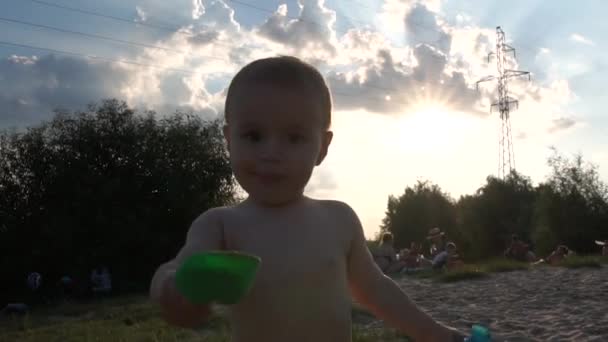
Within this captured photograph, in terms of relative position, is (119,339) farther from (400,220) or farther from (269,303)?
(400,220)

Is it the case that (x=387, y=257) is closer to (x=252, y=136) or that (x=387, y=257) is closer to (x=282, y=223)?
(x=282, y=223)

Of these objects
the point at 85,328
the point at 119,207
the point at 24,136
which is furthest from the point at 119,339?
the point at 24,136

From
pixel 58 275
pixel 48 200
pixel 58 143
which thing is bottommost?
pixel 58 275

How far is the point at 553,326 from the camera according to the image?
20.5 feet

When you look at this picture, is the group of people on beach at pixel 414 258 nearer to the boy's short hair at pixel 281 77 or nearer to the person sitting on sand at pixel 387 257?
the person sitting on sand at pixel 387 257

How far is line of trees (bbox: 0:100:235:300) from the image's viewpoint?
26.6 meters

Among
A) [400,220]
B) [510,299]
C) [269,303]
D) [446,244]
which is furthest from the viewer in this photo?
[400,220]

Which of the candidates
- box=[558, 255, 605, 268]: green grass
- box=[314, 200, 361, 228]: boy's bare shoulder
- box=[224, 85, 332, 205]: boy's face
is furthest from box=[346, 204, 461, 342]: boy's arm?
box=[558, 255, 605, 268]: green grass

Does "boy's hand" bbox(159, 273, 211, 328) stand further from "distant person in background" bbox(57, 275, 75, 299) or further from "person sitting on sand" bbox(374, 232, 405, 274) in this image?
"distant person in background" bbox(57, 275, 75, 299)

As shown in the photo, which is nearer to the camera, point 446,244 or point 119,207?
point 446,244

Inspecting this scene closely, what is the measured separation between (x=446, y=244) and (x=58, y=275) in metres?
18.2

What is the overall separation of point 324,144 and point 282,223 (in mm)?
370

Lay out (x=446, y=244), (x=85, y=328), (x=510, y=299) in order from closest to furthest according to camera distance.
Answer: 1. (x=85, y=328)
2. (x=510, y=299)
3. (x=446, y=244)

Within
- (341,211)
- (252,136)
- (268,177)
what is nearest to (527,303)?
(341,211)
